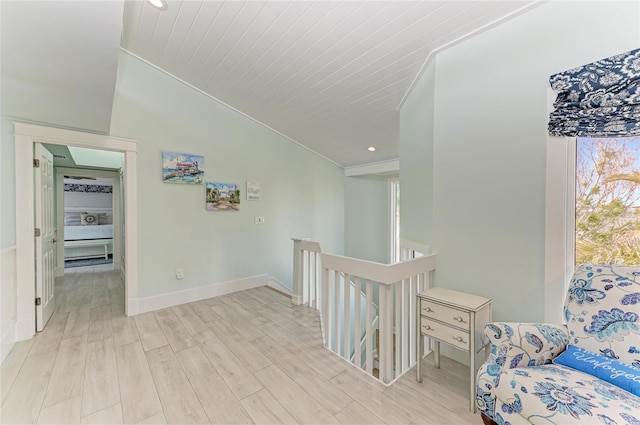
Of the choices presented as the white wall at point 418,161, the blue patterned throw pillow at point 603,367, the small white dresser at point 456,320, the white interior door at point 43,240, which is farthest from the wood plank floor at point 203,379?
the white wall at point 418,161

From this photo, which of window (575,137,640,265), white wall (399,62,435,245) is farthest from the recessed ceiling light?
window (575,137,640,265)

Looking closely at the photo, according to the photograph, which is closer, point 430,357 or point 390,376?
point 390,376

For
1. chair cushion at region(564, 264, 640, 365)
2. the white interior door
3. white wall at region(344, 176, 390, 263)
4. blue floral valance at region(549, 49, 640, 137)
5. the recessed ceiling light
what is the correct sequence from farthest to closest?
white wall at region(344, 176, 390, 263) < the white interior door < the recessed ceiling light < blue floral valance at region(549, 49, 640, 137) < chair cushion at region(564, 264, 640, 365)

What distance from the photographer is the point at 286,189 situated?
448 centimetres

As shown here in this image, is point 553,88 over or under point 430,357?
over

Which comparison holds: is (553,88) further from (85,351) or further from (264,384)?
(85,351)

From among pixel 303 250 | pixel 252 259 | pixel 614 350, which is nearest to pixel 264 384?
pixel 303 250

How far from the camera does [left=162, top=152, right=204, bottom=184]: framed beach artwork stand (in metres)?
3.24

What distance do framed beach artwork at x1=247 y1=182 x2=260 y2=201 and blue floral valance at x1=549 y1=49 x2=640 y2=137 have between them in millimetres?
3484

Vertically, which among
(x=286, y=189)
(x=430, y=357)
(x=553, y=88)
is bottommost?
(x=430, y=357)

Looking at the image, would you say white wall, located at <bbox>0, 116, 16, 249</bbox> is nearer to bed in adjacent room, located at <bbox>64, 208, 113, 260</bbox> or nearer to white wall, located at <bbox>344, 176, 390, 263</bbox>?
bed in adjacent room, located at <bbox>64, 208, 113, 260</bbox>

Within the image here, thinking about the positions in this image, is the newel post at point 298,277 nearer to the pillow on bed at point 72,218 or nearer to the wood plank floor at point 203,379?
the wood plank floor at point 203,379

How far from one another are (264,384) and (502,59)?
2.92 m

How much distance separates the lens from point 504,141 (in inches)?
73.6
